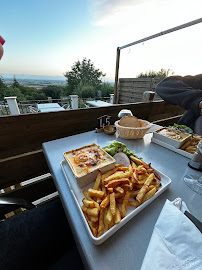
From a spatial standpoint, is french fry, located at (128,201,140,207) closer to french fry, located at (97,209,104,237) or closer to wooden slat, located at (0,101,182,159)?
french fry, located at (97,209,104,237)

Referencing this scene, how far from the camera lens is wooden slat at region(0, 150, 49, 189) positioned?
109cm

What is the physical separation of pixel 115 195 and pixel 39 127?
1044mm

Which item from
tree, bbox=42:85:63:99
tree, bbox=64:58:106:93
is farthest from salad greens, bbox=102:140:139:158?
tree, bbox=64:58:106:93

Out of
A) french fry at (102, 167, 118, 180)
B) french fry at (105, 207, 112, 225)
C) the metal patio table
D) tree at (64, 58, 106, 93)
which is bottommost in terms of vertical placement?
the metal patio table

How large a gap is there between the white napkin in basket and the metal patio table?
6 cm

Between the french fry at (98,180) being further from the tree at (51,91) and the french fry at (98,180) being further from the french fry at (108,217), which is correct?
the tree at (51,91)

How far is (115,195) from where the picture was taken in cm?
50

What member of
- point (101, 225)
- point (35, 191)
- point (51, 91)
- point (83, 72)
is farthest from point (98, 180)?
point (83, 72)

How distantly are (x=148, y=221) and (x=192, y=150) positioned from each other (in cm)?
77

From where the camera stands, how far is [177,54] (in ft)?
8.91

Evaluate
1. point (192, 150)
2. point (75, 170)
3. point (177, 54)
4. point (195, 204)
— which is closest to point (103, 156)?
point (75, 170)

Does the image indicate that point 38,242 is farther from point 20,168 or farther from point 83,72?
point 83,72

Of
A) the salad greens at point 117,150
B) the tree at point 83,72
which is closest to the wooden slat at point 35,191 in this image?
the salad greens at point 117,150

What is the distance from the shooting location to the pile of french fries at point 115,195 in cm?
43
